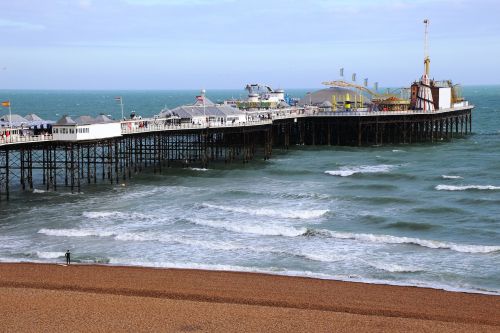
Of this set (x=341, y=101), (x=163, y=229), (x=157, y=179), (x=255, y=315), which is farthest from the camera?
(x=341, y=101)

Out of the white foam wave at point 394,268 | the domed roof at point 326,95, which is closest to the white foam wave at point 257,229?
the white foam wave at point 394,268

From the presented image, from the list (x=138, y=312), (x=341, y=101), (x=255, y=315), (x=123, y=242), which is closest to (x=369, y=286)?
(x=255, y=315)

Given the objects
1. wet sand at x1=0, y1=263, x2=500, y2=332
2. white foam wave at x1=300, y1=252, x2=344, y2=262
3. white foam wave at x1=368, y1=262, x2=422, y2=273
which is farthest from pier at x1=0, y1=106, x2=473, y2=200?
white foam wave at x1=368, y1=262, x2=422, y2=273

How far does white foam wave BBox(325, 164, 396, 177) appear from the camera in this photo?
5889cm

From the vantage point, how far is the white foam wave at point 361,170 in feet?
193

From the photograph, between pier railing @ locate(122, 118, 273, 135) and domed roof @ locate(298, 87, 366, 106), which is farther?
domed roof @ locate(298, 87, 366, 106)

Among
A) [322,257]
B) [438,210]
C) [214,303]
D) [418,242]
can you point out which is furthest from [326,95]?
[214,303]

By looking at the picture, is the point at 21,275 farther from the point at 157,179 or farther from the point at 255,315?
the point at 157,179

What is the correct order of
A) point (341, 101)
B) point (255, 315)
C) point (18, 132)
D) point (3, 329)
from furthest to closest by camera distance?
1. point (341, 101)
2. point (18, 132)
3. point (255, 315)
4. point (3, 329)

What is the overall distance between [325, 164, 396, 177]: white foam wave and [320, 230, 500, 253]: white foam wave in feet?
71.7

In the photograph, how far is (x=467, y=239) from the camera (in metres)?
35.5

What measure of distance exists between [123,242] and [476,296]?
53.2 ft

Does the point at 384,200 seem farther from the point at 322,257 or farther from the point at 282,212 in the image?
the point at 322,257

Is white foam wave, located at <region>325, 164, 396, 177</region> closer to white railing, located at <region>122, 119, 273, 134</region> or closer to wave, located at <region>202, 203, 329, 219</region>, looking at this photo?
white railing, located at <region>122, 119, 273, 134</region>
